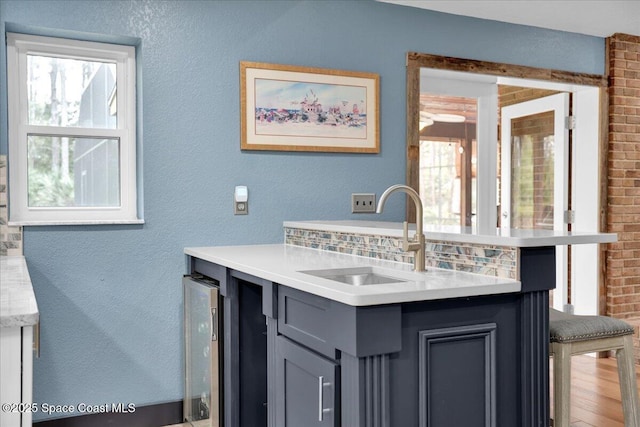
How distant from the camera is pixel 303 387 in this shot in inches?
73.9

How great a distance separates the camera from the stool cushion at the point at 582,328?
7.27ft

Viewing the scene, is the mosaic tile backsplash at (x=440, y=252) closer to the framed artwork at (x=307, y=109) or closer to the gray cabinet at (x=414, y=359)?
the gray cabinet at (x=414, y=359)

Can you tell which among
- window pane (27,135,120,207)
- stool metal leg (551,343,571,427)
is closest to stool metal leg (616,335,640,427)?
stool metal leg (551,343,571,427)

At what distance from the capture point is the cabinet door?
1700 mm

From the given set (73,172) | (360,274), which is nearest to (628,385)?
(360,274)

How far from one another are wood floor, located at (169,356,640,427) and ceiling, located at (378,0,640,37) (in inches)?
87.1

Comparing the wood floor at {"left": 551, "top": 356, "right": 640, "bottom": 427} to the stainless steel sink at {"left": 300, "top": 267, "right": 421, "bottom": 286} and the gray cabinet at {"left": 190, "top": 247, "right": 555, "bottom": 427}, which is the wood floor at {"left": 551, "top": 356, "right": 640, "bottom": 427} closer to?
the gray cabinet at {"left": 190, "top": 247, "right": 555, "bottom": 427}

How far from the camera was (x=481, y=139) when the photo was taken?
409 cm

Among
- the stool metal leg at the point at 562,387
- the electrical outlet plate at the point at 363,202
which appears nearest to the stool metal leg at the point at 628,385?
the stool metal leg at the point at 562,387

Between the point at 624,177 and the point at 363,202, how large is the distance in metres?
2.00

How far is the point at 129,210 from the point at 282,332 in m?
1.41

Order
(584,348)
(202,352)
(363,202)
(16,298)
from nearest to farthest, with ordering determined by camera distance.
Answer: (16,298)
(584,348)
(202,352)
(363,202)

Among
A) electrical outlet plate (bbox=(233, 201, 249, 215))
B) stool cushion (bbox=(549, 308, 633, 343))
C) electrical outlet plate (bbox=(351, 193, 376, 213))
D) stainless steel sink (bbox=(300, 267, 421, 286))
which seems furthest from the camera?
electrical outlet plate (bbox=(351, 193, 376, 213))

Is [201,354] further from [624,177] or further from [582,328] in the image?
[624,177]
